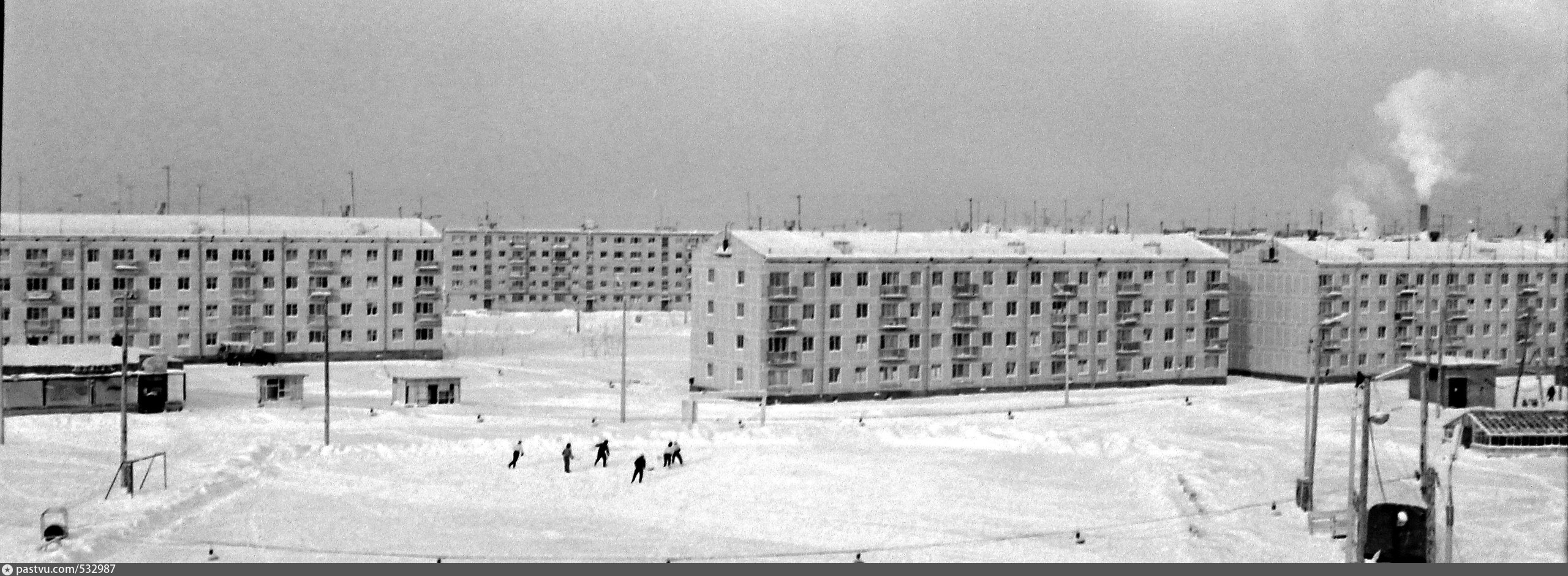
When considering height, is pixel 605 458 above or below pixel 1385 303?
below

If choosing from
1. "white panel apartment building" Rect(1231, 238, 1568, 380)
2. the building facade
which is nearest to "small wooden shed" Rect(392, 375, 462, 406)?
"white panel apartment building" Rect(1231, 238, 1568, 380)

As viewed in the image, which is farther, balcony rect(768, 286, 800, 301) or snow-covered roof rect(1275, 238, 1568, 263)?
snow-covered roof rect(1275, 238, 1568, 263)

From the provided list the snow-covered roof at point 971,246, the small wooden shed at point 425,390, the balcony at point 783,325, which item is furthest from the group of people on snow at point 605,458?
the snow-covered roof at point 971,246

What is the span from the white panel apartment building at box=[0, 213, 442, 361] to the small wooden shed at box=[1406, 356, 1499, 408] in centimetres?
4828

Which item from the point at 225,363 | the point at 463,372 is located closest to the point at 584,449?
the point at 463,372

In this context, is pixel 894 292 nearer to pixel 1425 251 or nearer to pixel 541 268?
pixel 1425 251

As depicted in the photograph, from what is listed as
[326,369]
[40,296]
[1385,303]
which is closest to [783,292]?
[326,369]

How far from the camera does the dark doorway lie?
2596 inches

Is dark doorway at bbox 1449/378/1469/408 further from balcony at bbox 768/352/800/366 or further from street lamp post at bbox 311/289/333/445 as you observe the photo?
street lamp post at bbox 311/289/333/445

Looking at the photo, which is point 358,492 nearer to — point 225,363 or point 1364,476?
point 1364,476

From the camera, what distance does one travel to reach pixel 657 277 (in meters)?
149

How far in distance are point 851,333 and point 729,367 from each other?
526 cm

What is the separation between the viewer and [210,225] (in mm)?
79562

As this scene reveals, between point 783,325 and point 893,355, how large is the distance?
17.9ft
